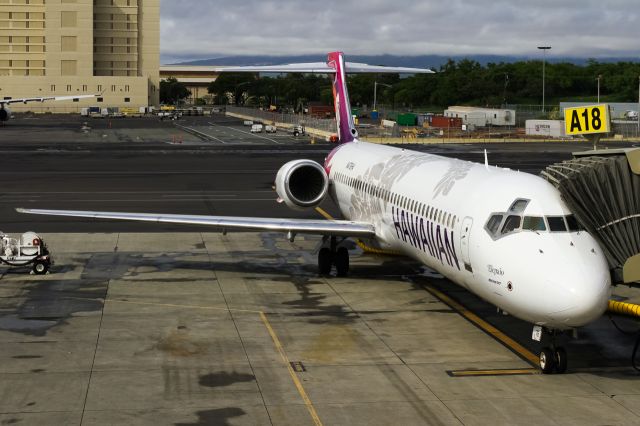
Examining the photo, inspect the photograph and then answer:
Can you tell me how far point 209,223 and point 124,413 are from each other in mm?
10922

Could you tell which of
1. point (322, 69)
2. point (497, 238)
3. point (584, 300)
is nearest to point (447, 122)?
point (322, 69)

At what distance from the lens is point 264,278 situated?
25156 millimetres

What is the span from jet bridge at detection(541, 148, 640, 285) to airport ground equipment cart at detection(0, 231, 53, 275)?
14.2 metres

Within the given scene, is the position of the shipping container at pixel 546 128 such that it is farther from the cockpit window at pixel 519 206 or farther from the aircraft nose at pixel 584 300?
the aircraft nose at pixel 584 300

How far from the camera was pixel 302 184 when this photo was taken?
27.3m

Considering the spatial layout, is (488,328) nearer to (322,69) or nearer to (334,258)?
(334,258)

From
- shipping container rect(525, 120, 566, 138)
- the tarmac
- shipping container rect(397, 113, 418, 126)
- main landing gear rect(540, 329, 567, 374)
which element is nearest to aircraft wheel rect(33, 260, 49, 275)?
the tarmac

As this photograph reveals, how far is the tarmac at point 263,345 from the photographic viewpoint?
1444cm

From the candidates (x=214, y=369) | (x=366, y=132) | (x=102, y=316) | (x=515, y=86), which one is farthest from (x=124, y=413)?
(x=515, y=86)

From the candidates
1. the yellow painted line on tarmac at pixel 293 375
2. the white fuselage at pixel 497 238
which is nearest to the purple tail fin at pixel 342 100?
the white fuselage at pixel 497 238

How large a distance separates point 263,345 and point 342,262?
291 inches

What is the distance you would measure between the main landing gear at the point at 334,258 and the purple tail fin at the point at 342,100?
756 centimetres

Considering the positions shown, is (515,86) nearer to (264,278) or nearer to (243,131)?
(243,131)

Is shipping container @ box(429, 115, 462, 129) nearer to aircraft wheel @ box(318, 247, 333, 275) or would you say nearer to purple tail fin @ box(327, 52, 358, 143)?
purple tail fin @ box(327, 52, 358, 143)
